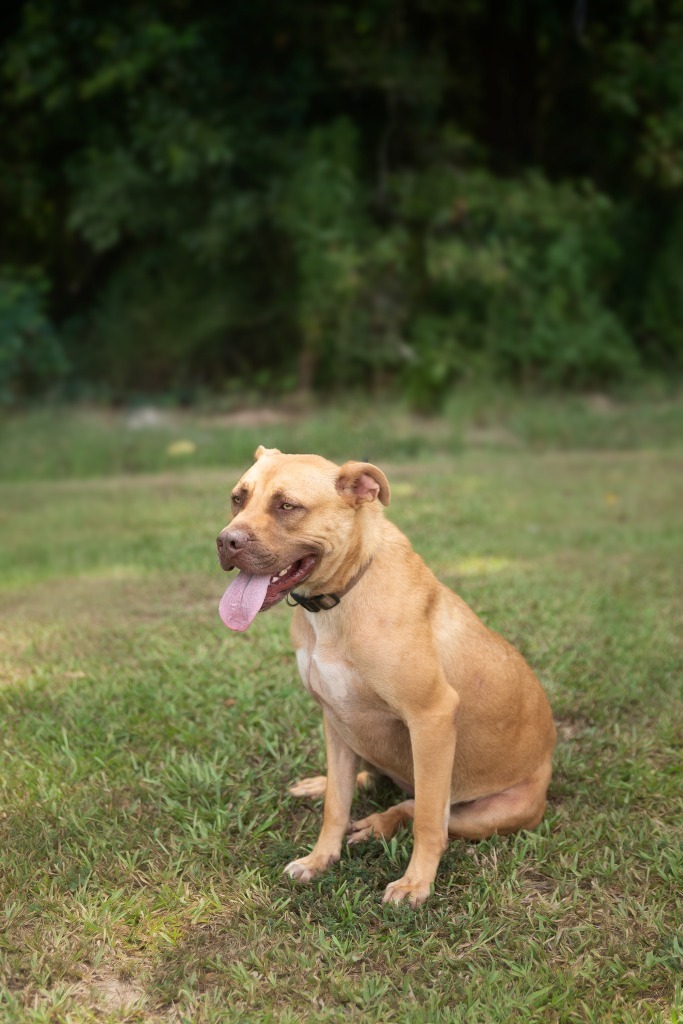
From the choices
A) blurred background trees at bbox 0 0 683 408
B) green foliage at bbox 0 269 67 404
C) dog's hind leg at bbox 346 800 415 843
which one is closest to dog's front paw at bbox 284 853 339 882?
dog's hind leg at bbox 346 800 415 843

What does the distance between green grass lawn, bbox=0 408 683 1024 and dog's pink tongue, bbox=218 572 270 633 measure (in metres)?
0.80

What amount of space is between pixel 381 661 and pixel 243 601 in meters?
0.41

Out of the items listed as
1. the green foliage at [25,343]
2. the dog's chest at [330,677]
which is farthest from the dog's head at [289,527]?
the green foliage at [25,343]

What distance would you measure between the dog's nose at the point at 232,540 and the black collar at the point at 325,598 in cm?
28

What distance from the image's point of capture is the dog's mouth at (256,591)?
9.18 ft

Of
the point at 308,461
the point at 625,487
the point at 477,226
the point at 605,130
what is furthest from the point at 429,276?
the point at 308,461

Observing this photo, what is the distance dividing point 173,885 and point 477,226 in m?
11.8

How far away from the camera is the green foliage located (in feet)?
41.6

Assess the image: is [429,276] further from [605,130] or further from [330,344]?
[605,130]

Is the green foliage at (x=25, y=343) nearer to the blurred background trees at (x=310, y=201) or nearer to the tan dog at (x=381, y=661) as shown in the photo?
the blurred background trees at (x=310, y=201)

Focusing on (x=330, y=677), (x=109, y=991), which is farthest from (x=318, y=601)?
(x=109, y=991)

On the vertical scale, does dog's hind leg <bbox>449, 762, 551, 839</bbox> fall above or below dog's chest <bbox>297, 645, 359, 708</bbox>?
below

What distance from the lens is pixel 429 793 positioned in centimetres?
290

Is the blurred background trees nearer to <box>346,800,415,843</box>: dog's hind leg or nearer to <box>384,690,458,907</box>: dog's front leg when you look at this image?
<box>346,800,415,843</box>: dog's hind leg
